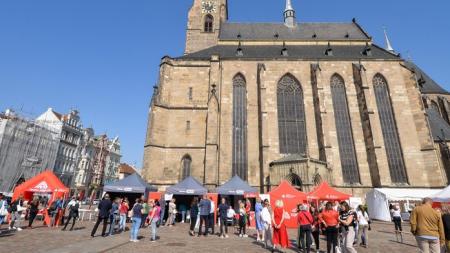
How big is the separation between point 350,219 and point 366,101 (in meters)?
19.3

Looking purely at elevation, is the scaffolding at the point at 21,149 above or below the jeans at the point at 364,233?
above

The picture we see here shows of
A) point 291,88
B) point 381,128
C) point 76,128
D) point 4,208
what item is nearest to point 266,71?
point 291,88

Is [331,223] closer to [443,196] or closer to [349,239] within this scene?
[349,239]

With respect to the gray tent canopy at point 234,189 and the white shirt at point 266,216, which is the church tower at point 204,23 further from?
the white shirt at point 266,216

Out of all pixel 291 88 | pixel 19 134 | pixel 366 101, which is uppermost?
pixel 291 88

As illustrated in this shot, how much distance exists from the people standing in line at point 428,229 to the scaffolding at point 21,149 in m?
30.4

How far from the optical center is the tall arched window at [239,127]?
21609 mm

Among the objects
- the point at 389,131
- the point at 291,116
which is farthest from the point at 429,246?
the point at 389,131

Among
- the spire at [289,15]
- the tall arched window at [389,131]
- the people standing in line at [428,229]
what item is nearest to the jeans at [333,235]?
the people standing in line at [428,229]

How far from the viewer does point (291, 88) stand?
79.6 ft

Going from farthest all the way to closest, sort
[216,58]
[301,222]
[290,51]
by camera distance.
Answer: [290,51], [216,58], [301,222]

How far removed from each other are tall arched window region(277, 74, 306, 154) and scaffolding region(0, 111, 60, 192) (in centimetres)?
2570

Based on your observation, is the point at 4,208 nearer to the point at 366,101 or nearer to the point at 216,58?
the point at 216,58

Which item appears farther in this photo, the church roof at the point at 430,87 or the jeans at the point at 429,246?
the church roof at the point at 430,87
